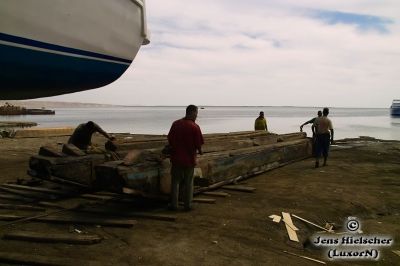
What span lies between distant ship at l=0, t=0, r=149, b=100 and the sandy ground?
2310 millimetres

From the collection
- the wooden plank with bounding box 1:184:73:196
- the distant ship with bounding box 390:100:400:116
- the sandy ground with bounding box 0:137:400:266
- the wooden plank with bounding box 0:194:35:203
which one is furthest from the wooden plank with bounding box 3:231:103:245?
the distant ship with bounding box 390:100:400:116

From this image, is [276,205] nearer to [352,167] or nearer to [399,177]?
[399,177]

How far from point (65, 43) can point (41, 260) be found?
109 inches

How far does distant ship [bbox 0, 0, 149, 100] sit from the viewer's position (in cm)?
264

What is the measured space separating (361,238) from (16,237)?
4.91m

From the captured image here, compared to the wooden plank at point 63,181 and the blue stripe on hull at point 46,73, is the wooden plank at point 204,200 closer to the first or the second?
the wooden plank at point 63,181

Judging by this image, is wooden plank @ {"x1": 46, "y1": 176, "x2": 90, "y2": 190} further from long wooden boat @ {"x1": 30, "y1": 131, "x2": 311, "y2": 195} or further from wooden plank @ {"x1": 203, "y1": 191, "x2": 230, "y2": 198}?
wooden plank @ {"x1": 203, "y1": 191, "x2": 230, "y2": 198}

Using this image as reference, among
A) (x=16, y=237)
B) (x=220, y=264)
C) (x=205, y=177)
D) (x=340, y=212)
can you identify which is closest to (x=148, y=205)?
(x=205, y=177)

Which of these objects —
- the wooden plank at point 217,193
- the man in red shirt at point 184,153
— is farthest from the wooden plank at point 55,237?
the wooden plank at point 217,193

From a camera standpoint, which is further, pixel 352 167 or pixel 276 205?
pixel 352 167

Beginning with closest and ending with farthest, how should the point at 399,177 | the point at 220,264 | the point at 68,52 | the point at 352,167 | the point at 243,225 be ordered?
the point at 68,52
the point at 220,264
the point at 243,225
the point at 399,177
the point at 352,167

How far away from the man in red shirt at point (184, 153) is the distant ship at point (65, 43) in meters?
3.26

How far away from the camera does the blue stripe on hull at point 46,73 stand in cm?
274

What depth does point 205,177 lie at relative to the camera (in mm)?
8367
